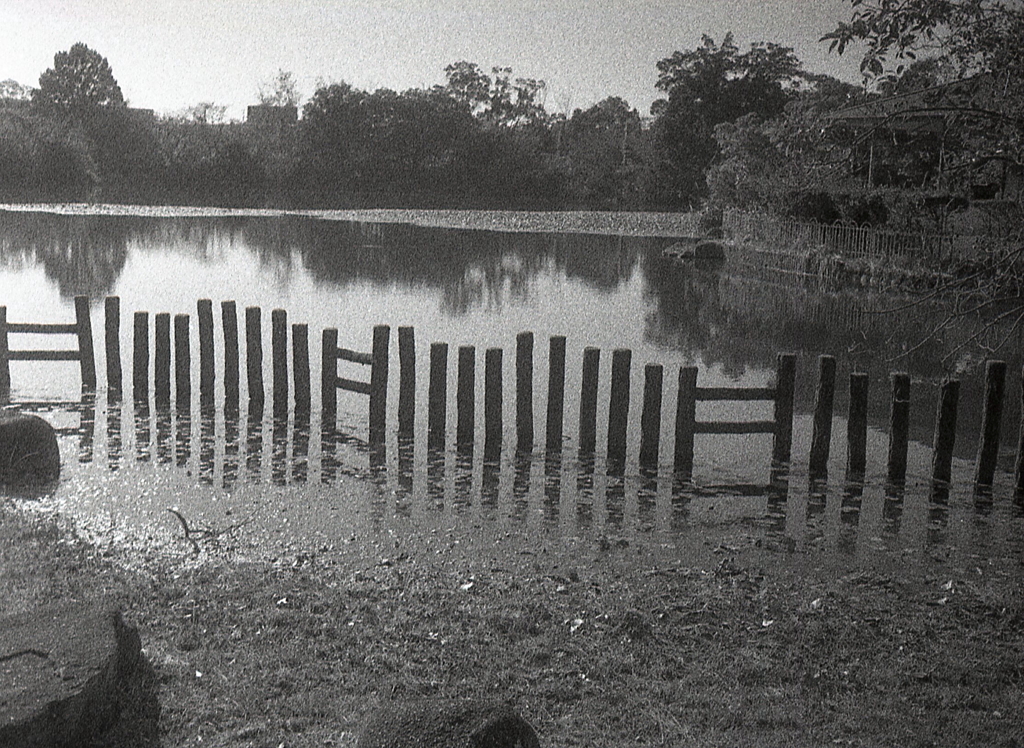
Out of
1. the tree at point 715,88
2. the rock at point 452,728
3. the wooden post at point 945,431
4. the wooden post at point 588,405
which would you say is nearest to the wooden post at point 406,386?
the wooden post at point 588,405

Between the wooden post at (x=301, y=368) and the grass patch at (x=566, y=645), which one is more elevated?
the wooden post at (x=301, y=368)

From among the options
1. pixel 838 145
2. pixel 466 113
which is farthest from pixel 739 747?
pixel 466 113

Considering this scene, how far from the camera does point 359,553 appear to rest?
10078 mm

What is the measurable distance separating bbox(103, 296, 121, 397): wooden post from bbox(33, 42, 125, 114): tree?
76828 millimetres

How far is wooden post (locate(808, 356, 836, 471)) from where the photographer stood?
13.2 m

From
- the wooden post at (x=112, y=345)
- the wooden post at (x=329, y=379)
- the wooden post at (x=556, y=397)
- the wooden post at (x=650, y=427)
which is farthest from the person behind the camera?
the wooden post at (x=112, y=345)

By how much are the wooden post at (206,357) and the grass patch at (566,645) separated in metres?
6.56

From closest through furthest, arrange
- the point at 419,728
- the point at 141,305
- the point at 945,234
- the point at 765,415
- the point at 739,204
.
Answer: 1. the point at 419,728
2. the point at 765,415
3. the point at 141,305
4. the point at 945,234
5. the point at 739,204

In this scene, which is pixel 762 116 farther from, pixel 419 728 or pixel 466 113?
pixel 419 728

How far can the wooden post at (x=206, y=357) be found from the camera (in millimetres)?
16391

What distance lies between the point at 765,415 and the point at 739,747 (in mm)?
10780

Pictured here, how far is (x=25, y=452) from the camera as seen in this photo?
12.0m

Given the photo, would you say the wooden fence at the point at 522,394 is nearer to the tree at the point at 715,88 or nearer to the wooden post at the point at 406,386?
the wooden post at the point at 406,386

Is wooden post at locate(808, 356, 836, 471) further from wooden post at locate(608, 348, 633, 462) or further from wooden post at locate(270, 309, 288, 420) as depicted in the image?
wooden post at locate(270, 309, 288, 420)
